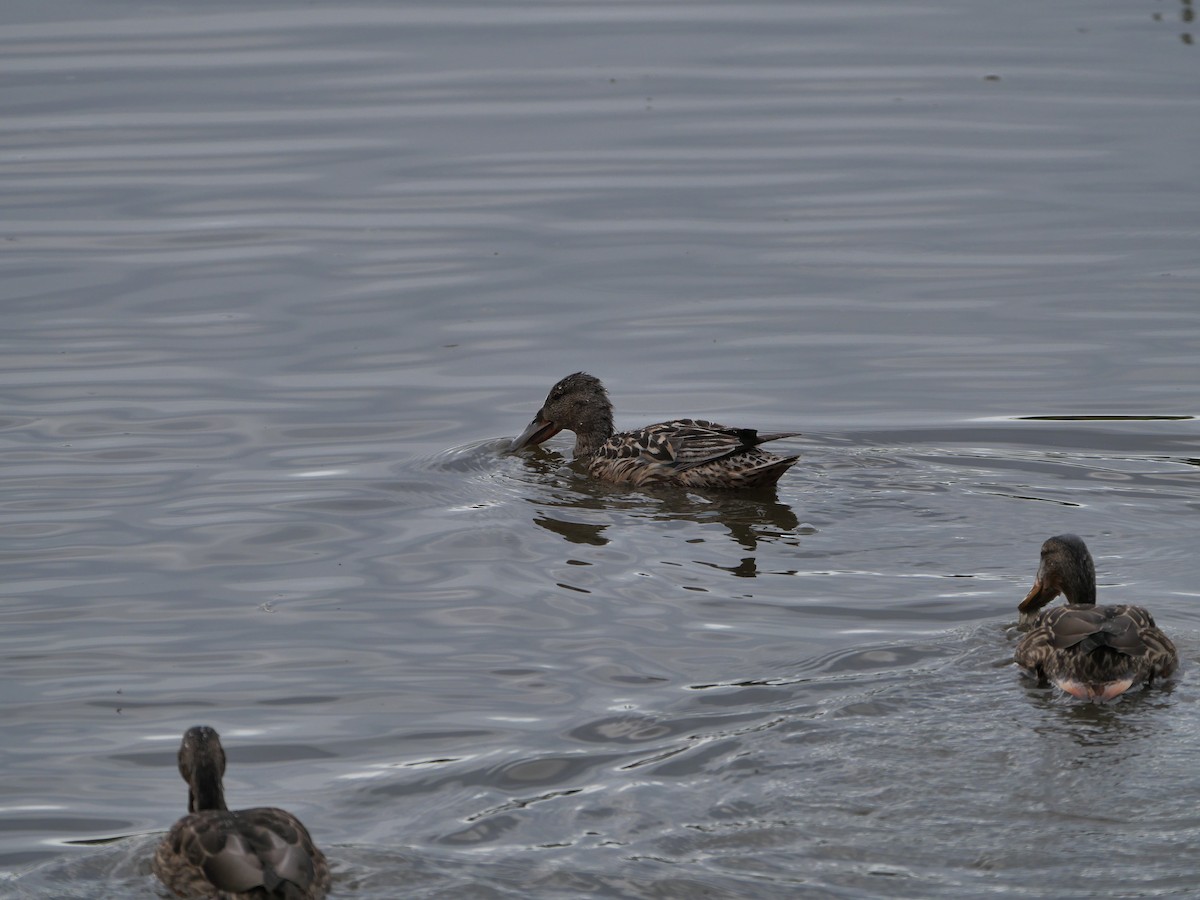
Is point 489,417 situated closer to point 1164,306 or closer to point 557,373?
point 557,373

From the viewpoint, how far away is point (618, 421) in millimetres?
12672

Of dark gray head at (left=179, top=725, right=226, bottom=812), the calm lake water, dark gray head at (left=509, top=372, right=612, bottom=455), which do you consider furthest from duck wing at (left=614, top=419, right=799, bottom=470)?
dark gray head at (left=179, top=725, right=226, bottom=812)

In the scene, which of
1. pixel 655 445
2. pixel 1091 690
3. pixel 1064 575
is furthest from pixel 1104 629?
pixel 655 445

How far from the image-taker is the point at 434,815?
22.4 ft

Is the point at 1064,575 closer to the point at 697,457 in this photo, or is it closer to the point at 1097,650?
the point at 1097,650

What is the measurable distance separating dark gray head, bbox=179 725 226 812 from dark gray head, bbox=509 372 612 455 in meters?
5.58

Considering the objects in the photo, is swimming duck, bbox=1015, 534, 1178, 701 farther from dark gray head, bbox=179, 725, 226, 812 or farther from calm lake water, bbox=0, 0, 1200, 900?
dark gray head, bbox=179, 725, 226, 812

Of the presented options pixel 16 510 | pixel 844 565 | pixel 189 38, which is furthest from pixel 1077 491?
pixel 189 38

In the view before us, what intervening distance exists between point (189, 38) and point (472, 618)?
14869mm

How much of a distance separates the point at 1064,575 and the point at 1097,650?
91cm

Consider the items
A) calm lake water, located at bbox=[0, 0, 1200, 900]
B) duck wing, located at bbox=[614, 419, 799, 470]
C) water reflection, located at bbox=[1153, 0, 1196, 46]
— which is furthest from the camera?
water reflection, located at bbox=[1153, 0, 1196, 46]

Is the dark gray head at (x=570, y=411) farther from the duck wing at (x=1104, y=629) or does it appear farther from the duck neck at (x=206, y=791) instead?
the duck neck at (x=206, y=791)

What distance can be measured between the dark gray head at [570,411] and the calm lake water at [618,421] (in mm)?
215

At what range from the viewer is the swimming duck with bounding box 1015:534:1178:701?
758 centimetres
